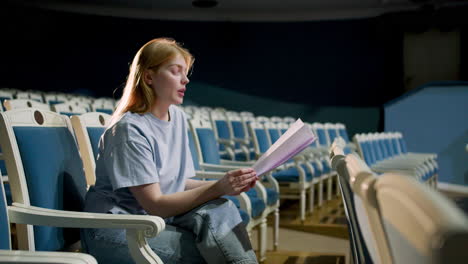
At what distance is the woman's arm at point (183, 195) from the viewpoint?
1.20m

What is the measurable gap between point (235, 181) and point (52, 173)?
0.51 m

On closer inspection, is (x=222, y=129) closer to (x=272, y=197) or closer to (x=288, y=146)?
(x=272, y=197)

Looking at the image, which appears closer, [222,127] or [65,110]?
[65,110]

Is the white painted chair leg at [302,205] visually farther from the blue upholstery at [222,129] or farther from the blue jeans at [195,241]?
the blue jeans at [195,241]

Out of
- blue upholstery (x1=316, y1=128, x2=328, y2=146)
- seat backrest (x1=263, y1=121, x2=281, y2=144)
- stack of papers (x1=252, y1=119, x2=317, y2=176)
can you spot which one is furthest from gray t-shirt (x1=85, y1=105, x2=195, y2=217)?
blue upholstery (x1=316, y1=128, x2=328, y2=146)

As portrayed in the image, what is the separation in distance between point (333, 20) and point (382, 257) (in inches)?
367

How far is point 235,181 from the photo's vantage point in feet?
3.94

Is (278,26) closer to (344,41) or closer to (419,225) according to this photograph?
(344,41)

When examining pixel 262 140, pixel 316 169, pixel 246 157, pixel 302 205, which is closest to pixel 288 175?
pixel 302 205

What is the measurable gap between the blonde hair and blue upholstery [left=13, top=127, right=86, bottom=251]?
7.9 inches

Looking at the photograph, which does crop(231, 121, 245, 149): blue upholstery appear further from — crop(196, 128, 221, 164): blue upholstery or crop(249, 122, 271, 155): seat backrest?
crop(196, 128, 221, 164): blue upholstery

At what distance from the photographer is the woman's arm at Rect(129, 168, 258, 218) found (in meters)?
1.20

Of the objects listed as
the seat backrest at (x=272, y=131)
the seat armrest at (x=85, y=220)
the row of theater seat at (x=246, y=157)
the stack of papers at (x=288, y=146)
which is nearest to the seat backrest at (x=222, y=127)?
the row of theater seat at (x=246, y=157)

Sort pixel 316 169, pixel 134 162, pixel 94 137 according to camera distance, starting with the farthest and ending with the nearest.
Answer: pixel 316 169
pixel 94 137
pixel 134 162
